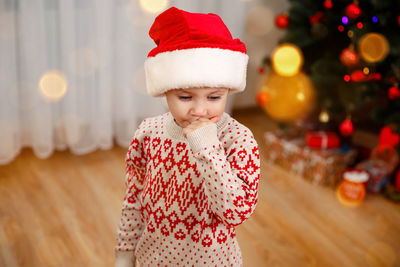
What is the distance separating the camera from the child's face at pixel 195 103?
29.4 inches

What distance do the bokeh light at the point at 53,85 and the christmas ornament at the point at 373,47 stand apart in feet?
5.38

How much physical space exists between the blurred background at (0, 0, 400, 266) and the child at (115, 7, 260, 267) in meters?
→ 0.91

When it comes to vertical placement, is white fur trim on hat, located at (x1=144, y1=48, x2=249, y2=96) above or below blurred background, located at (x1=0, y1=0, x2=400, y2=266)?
above

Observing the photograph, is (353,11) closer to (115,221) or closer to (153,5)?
(153,5)

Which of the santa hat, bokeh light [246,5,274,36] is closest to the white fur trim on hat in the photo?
the santa hat

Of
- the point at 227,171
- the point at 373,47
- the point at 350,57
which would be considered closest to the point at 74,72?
the point at 350,57

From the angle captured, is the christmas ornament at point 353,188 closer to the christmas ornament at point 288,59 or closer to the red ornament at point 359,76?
the red ornament at point 359,76

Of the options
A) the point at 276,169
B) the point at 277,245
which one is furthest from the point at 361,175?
the point at 277,245

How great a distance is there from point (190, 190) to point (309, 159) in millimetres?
1662

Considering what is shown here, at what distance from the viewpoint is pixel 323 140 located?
2.38 meters

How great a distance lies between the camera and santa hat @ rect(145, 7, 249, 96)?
0.72 metres

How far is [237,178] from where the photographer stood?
0.74 meters

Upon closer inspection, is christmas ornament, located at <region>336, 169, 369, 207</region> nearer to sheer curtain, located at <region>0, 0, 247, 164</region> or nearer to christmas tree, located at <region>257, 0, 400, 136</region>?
christmas tree, located at <region>257, 0, 400, 136</region>

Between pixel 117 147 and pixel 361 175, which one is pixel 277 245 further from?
pixel 117 147
